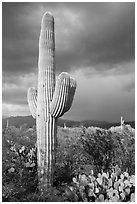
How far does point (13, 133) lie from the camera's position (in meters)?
3.82

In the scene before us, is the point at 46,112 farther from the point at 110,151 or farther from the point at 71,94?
the point at 110,151

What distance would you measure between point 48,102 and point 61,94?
23 cm

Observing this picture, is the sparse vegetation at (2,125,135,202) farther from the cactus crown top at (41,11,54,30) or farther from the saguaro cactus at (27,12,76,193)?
the cactus crown top at (41,11,54,30)

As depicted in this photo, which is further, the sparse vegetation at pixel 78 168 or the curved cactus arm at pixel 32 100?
the curved cactus arm at pixel 32 100

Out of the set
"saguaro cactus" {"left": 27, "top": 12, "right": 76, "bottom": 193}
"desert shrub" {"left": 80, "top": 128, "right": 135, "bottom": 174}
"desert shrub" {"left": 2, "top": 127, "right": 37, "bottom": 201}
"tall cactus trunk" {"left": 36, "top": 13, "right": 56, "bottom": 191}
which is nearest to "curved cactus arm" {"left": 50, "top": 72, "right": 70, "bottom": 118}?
"saguaro cactus" {"left": 27, "top": 12, "right": 76, "bottom": 193}

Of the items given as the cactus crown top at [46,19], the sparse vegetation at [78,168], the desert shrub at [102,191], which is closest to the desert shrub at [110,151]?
the sparse vegetation at [78,168]

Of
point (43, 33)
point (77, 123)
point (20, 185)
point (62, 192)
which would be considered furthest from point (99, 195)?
point (77, 123)

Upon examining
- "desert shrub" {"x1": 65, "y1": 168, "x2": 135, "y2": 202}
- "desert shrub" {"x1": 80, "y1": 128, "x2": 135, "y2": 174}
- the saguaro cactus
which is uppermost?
the saguaro cactus

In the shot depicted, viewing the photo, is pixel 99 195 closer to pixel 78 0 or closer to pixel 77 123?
pixel 78 0

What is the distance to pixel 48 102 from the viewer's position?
10.4ft

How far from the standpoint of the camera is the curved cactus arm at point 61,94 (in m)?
3.00

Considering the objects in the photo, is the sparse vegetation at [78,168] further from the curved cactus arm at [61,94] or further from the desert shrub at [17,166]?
the curved cactus arm at [61,94]

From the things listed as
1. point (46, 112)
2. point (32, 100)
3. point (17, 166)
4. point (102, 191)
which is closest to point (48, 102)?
point (46, 112)

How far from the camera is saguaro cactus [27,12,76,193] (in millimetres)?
3045
